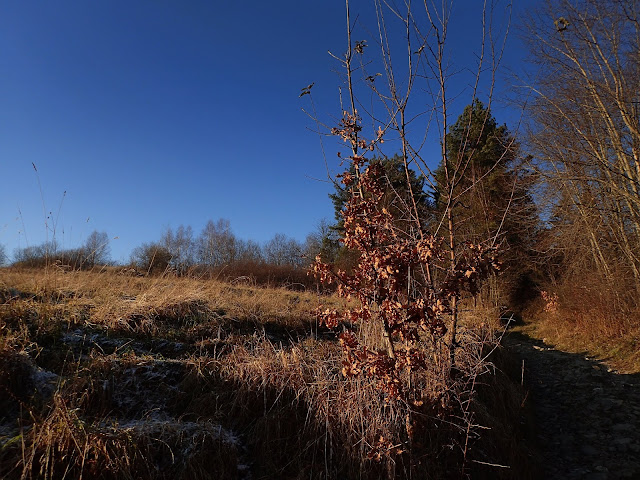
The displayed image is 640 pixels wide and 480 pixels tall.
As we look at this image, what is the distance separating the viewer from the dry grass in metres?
2.15

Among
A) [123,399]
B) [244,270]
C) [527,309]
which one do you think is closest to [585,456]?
[123,399]

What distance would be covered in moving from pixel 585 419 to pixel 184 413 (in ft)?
16.3

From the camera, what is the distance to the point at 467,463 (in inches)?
108

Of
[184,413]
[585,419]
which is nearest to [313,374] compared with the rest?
[184,413]

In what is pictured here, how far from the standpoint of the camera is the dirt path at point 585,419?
358 cm

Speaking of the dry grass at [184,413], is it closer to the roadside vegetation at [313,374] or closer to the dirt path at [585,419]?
the roadside vegetation at [313,374]

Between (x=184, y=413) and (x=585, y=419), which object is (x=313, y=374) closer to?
(x=184, y=413)

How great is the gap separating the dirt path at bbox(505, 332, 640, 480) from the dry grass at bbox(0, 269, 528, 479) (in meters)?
1.26

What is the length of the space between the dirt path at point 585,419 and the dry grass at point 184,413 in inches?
49.6

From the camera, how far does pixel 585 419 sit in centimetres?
469

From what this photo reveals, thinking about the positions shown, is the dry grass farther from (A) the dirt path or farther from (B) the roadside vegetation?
(A) the dirt path

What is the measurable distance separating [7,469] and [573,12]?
33.1 ft

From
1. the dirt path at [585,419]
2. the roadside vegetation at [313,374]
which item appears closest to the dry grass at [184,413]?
the roadside vegetation at [313,374]

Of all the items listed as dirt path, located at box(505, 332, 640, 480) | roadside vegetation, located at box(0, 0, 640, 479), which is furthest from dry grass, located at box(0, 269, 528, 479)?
dirt path, located at box(505, 332, 640, 480)
